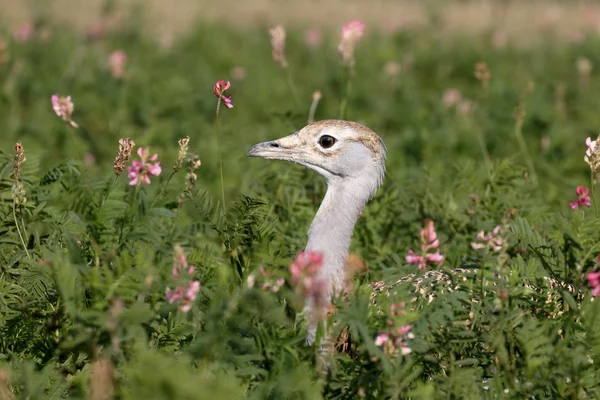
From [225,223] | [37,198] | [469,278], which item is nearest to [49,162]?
[37,198]

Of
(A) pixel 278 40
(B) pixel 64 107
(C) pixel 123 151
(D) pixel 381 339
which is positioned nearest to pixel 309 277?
(D) pixel 381 339

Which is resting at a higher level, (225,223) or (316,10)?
(316,10)

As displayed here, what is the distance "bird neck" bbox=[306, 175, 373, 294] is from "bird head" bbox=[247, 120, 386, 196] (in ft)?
0.20

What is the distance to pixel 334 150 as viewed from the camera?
438 centimetres

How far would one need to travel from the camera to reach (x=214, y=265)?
372 cm

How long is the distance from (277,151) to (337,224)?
541 mm

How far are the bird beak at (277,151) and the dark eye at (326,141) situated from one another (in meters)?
0.13

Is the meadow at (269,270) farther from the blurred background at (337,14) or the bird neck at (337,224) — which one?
the blurred background at (337,14)

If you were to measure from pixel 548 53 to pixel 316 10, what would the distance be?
5.19m

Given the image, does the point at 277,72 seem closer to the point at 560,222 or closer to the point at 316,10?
the point at 316,10

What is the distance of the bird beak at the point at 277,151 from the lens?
171 inches

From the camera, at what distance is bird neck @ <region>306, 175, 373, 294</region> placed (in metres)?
3.96

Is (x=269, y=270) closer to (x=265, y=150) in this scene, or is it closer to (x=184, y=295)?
(x=184, y=295)

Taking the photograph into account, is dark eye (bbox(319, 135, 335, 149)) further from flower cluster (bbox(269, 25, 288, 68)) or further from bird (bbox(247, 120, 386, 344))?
flower cluster (bbox(269, 25, 288, 68))
